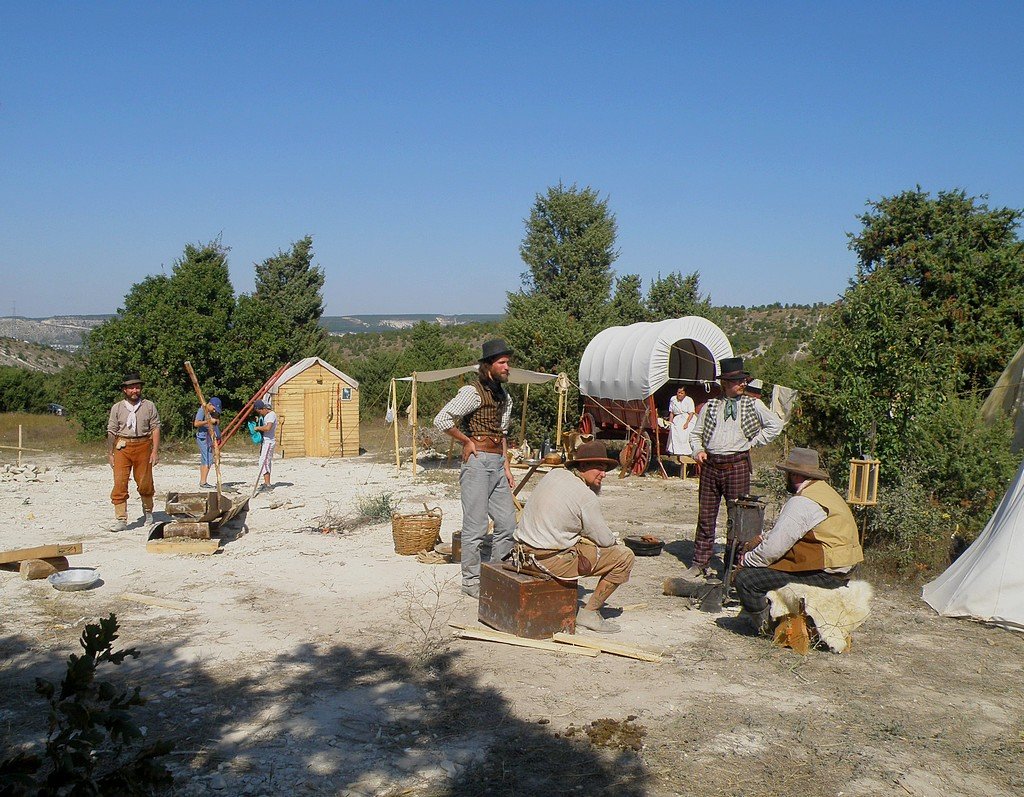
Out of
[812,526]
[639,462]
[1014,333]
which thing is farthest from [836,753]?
[1014,333]

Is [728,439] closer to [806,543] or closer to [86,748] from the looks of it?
[806,543]

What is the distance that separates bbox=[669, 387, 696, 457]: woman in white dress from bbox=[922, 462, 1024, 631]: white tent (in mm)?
9048

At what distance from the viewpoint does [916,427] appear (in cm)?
914

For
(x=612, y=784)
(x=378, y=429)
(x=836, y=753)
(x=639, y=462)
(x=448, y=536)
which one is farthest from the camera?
(x=378, y=429)

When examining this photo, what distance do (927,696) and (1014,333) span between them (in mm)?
13046

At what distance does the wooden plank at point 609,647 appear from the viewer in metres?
5.91

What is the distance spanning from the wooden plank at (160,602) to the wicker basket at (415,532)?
2.48 meters

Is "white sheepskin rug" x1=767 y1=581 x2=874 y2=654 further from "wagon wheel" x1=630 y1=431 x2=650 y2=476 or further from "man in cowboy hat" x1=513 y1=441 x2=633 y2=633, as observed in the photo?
"wagon wheel" x1=630 y1=431 x2=650 y2=476

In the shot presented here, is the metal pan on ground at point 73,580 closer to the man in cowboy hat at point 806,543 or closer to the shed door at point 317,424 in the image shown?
the man in cowboy hat at point 806,543

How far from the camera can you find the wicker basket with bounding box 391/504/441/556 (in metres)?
9.29

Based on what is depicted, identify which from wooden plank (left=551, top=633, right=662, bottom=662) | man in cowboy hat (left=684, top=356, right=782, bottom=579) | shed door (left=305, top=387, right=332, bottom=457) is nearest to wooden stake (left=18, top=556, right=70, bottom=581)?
wooden plank (left=551, top=633, right=662, bottom=662)

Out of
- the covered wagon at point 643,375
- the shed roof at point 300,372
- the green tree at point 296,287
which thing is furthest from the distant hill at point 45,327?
the covered wagon at point 643,375

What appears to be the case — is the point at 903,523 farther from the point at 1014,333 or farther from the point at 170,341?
the point at 170,341

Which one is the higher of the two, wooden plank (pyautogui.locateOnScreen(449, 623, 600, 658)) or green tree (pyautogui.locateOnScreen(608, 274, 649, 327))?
green tree (pyautogui.locateOnScreen(608, 274, 649, 327))
